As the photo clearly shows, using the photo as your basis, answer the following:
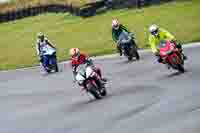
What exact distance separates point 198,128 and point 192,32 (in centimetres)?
2128

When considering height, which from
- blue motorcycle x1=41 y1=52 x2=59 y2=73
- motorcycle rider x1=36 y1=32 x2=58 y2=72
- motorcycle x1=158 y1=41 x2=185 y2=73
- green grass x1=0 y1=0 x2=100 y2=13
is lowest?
blue motorcycle x1=41 y1=52 x2=59 y2=73

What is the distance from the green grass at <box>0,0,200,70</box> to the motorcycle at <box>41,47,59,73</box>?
461 cm

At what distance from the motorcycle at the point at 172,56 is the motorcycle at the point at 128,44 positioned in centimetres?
612

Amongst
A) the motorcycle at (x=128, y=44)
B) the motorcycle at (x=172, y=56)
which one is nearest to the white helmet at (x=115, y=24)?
the motorcycle at (x=128, y=44)

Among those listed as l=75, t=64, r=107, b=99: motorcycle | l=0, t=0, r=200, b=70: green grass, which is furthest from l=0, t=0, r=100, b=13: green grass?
l=75, t=64, r=107, b=99: motorcycle

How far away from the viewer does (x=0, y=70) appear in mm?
41375

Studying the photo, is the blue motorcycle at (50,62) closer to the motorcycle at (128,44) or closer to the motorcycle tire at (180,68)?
the motorcycle at (128,44)

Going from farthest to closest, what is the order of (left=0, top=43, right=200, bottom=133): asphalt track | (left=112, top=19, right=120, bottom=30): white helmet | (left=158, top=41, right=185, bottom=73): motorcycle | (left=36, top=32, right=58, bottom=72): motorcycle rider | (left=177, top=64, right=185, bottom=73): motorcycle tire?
1. (left=36, top=32, right=58, bottom=72): motorcycle rider
2. (left=112, top=19, right=120, bottom=30): white helmet
3. (left=177, top=64, right=185, bottom=73): motorcycle tire
4. (left=158, top=41, right=185, bottom=73): motorcycle
5. (left=0, top=43, right=200, bottom=133): asphalt track

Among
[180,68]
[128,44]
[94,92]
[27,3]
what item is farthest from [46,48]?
[27,3]

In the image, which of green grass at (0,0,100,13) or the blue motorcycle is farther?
green grass at (0,0,100,13)

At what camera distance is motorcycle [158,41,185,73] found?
23.2m

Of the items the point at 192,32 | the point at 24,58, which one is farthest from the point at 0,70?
the point at 192,32

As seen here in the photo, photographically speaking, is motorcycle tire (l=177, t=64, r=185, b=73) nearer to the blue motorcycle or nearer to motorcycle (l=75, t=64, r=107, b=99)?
motorcycle (l=75, t=64, r=107, b=99)

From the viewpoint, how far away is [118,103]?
2100cm
